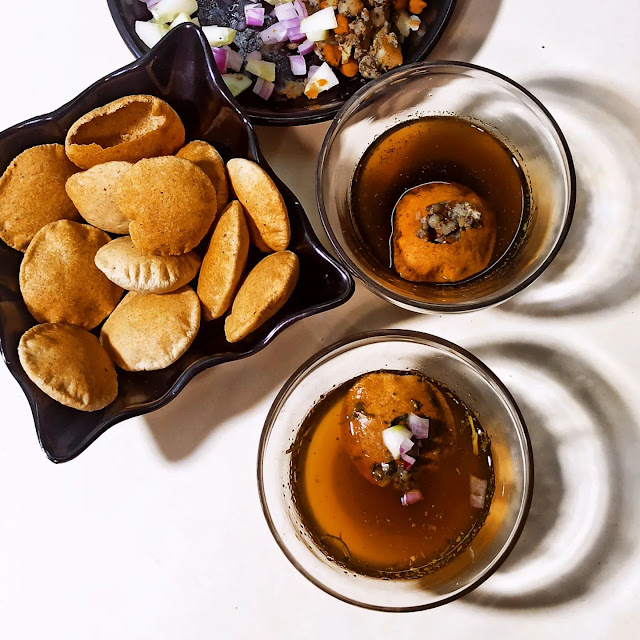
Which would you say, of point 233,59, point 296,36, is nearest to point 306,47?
point 296,36

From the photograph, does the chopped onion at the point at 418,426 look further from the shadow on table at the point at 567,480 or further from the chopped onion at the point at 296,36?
the chopped onion at the point at 296,36

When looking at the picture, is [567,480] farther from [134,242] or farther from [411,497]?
[134,242]

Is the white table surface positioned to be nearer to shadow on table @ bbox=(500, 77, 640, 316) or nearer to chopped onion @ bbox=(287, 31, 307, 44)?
shadow on table @ bbox=(500, 77, 640, 316)

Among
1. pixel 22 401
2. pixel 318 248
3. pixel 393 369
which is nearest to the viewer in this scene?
pixel 318 248

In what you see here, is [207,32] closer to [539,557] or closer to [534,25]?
[534,25]

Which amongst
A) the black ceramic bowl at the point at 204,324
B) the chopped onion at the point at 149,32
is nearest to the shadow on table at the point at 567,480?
the black ceramic bowl at the point at 204,324

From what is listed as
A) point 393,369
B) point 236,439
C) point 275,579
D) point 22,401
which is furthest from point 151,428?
point 393,369
